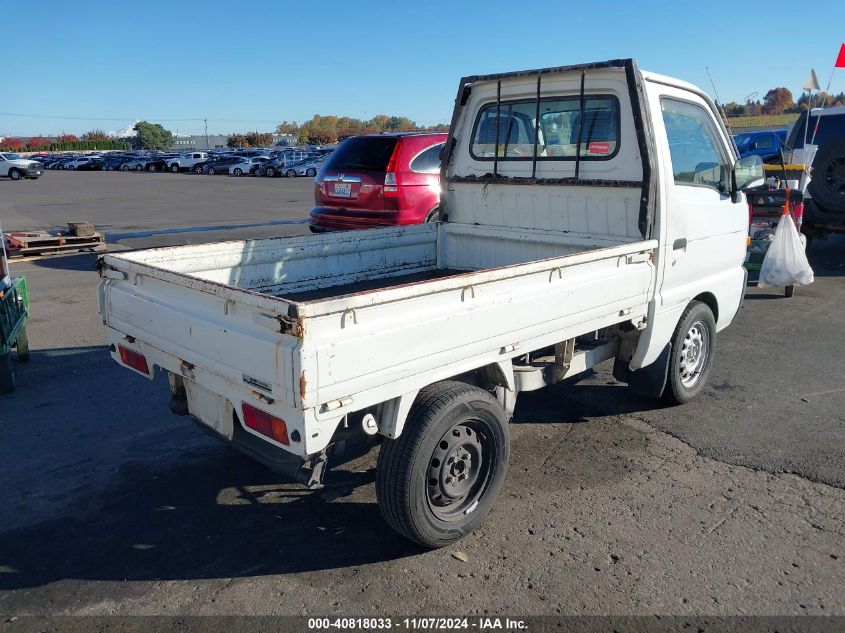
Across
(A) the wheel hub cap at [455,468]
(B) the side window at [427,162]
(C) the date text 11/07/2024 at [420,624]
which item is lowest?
(C) the date text 11/07/2024 at [420,624]

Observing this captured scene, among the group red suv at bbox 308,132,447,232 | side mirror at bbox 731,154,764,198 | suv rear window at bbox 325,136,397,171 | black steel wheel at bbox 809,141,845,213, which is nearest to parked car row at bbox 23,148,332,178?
suv rear window at bbox 325,136,397,171

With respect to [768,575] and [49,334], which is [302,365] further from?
[49,334]

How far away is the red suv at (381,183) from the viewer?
9219 millimetres

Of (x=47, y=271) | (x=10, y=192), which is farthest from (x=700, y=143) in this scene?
(x=10, y=192)

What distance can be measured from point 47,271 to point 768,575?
10.3 metres

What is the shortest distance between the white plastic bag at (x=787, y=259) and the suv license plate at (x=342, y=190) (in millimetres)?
5401

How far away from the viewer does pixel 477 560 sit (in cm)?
349

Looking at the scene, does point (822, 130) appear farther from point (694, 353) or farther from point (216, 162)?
point (216, 162)

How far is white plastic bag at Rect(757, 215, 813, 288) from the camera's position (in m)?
8.60

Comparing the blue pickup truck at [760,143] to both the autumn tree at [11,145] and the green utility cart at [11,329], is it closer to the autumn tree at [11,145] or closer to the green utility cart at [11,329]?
the green utility cart at [11,329]

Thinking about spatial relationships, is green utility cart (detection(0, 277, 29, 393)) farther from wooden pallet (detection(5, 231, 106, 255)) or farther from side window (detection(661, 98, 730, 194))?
wooden pallet (detection(5, 231, 106, 255))

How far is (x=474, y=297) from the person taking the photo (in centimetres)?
335

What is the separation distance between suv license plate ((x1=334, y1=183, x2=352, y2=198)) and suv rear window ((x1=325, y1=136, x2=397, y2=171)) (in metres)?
0.23

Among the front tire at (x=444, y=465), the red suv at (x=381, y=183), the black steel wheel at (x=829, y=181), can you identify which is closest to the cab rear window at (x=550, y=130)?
the front tire at (x=444, y=465)
